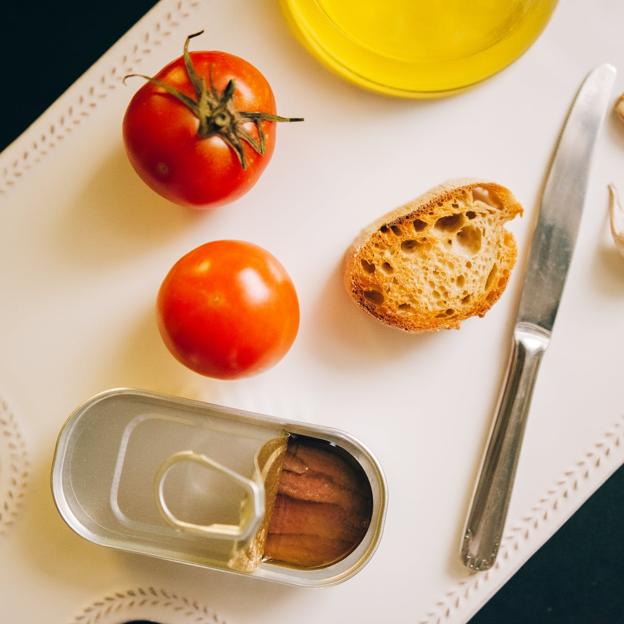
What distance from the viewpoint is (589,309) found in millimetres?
947

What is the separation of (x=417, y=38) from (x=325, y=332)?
1.39 ft

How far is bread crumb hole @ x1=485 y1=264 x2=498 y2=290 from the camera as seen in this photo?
0.90 m

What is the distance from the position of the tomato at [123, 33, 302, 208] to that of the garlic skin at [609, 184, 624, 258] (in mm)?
494

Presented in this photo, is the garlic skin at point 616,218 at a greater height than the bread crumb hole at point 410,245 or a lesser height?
lesser

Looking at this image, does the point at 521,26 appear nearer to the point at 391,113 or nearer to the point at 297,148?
the point at 391,113

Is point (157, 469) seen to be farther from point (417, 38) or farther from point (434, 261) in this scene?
point (417, 38)

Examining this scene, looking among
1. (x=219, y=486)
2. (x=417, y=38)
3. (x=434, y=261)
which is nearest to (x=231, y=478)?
(x=219, y=486)

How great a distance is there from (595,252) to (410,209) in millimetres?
288

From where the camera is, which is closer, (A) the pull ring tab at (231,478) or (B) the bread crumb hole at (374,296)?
(A) the pull ring tab at (231,478)

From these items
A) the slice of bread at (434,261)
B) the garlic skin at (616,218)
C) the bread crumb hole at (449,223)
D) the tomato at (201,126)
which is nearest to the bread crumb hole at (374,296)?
the slice of bread at (434,261)

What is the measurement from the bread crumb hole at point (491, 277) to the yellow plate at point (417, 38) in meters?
0.25

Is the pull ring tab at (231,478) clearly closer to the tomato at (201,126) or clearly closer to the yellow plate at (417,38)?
the tomato at (201,126)

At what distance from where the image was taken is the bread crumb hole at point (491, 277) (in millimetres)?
897

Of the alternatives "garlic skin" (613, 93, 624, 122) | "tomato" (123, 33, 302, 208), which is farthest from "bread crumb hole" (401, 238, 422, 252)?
"garlic skin" (613, 93, 624, 122)
